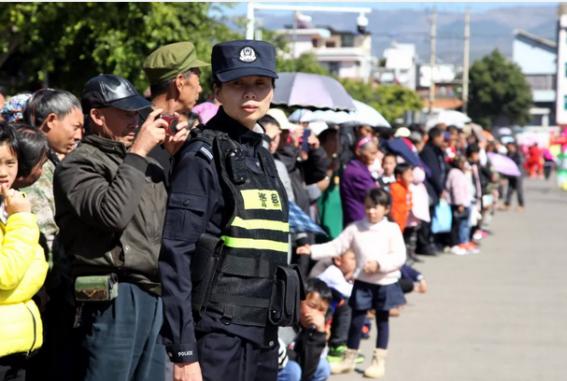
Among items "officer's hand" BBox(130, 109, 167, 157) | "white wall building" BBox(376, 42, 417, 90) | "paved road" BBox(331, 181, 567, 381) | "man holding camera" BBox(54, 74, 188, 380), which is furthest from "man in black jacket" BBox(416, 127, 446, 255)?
"white wall building" BBox(376, 42, 417, 90)

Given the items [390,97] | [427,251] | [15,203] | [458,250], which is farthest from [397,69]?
[15,203]

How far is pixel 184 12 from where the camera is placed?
Result: 62.3ft

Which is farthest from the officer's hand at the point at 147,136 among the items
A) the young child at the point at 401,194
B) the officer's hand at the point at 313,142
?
the young child at the point at 401,194

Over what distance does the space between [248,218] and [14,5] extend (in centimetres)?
1421

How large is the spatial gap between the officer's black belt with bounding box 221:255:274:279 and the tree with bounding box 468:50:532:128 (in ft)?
283

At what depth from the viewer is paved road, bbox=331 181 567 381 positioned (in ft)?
29.7

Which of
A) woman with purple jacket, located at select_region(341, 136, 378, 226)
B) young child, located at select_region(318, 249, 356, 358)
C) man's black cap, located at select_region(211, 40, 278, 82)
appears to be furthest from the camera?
woman with purple jacket, located at select_region(341, 136, 378, 226)

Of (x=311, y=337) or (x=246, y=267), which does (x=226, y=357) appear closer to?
(x=246, y=267)

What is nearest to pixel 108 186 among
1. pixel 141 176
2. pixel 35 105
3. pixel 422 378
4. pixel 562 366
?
pixel 141 176

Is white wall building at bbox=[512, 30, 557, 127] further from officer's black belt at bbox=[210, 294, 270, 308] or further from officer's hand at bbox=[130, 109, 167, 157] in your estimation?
officer's black belt at bbox=[210, 294, 270, 308]

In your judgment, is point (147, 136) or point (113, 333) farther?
point (113, 333)

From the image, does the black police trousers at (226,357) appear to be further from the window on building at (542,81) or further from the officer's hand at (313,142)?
the window on building at (542,81)

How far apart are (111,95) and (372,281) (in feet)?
14.5

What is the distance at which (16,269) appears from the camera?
4.35 metres
